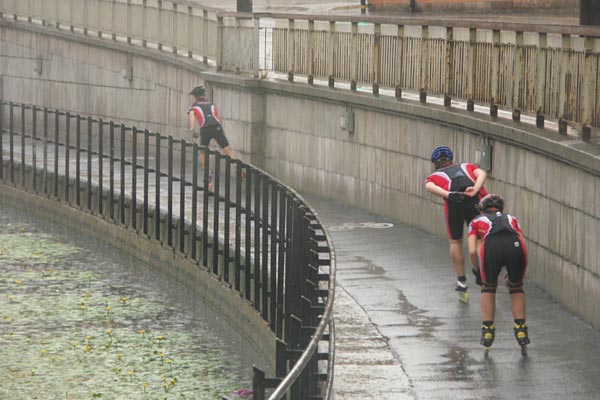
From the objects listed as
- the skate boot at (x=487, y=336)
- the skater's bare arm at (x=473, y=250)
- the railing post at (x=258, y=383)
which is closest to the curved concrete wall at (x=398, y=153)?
the skater's bare arm at (x=473, y=250)

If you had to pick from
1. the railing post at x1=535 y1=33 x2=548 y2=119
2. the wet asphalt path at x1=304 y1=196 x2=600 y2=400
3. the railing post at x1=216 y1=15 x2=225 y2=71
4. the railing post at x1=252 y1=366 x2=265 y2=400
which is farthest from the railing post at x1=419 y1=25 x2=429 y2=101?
the railing post at x1=252 y1=366 x2=265 y2=400

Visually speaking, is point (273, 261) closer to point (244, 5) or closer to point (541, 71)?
point (541, 71)

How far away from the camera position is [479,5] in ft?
128

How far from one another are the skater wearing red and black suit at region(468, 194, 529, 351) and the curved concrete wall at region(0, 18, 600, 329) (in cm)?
113

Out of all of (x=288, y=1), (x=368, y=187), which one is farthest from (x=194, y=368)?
(x=288, y=1)

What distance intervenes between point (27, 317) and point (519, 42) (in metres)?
6.04

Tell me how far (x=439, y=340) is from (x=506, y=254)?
1.06 m

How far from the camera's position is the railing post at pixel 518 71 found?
18538mm

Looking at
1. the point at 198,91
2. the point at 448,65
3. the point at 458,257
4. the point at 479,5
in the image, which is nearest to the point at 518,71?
the point at 448,65

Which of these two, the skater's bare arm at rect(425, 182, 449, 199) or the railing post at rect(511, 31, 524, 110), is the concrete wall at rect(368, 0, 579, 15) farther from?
the skater's bare arm at rect(425, 182, 449, 199)

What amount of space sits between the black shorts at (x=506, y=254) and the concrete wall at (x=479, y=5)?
76.2ft

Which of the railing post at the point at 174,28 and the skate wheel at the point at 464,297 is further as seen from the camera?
the railing post at the point at 174,28

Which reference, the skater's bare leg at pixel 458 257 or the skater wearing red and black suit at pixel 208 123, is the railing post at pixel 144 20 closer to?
the skater wearing red and black suit at pixel 208 123

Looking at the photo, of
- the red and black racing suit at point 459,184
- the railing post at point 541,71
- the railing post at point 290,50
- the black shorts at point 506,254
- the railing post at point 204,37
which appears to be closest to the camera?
the black shorts at point 506,254
